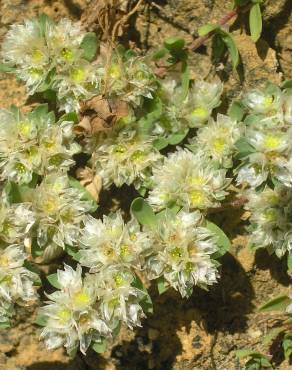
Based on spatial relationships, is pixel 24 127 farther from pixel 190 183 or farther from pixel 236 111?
pixel 236 111

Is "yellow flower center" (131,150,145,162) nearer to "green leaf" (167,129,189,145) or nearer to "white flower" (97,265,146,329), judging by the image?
"green leaf" (167,129,189,145)

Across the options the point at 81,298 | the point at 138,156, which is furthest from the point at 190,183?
the point at 81,298

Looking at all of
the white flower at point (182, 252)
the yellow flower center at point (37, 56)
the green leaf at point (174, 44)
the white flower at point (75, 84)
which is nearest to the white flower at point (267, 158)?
the white flower at point (182, 252)

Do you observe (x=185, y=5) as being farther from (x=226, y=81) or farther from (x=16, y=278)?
(x=16, y=278)

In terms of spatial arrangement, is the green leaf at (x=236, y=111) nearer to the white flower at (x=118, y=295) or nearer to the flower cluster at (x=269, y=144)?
the flower cluster at (x=269, y=144)

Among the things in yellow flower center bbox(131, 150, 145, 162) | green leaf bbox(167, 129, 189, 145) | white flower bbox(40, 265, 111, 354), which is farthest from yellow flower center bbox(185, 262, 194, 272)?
green leaf bbox(167, 129, 189, 145)

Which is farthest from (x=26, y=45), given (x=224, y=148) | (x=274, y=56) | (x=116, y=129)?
(x=274, y=56)
